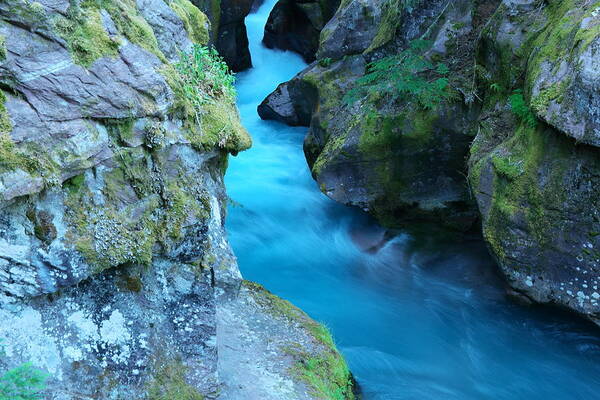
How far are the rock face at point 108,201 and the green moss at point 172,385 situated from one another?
10 millimetres

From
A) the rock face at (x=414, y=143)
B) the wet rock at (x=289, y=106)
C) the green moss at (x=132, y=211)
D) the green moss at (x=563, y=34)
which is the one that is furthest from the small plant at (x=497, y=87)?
the wet rock at (x=289, y=106)

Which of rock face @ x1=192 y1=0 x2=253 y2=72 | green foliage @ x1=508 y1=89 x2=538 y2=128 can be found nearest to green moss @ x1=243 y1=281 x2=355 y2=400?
green foliage @ x1=508 y1=89 x2=538 y2=128

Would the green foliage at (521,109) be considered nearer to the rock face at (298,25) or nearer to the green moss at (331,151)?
the green moss at (331,151)

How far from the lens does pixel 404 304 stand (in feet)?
25.3

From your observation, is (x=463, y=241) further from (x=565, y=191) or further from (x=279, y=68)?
(x=279, y=68)

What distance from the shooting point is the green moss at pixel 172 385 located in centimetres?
411

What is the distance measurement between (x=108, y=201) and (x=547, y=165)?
4744mm

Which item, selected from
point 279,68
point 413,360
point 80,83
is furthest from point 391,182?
point 279,68

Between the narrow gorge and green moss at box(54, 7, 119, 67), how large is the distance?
21 mm

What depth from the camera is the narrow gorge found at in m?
3.48

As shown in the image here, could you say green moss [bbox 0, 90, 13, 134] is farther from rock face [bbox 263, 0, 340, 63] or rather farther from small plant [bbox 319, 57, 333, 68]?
rock face [bbox 263, 0, 340, 63]

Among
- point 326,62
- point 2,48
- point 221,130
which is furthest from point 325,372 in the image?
point 326,62

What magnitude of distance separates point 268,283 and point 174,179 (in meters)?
4.18

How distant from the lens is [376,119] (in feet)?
27.2
